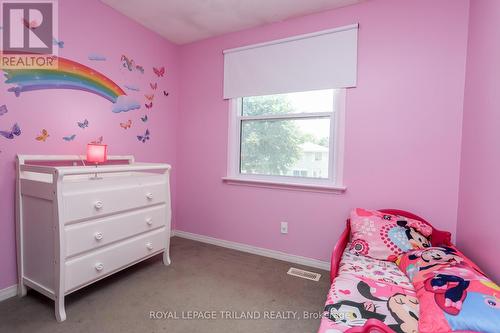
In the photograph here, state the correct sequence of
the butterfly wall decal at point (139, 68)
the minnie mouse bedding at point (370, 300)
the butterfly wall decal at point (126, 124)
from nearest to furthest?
the minnie mouse bedding at point (370, 300)
the butterfly wall decal at point (126, 124)
the butterfly wall decal at point (139, 68)

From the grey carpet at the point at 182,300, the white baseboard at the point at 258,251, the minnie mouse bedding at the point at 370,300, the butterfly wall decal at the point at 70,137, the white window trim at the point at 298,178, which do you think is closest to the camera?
the minnie mouse bedding at the point at 370,300

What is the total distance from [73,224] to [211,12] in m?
2.10

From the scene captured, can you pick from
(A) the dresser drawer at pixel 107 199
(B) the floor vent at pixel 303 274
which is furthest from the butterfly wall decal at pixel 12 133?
(B) the floor vent at pixel 303 274

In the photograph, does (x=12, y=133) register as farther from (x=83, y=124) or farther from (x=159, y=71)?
(x=159, y=71)

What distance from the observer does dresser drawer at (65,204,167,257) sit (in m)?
1.60

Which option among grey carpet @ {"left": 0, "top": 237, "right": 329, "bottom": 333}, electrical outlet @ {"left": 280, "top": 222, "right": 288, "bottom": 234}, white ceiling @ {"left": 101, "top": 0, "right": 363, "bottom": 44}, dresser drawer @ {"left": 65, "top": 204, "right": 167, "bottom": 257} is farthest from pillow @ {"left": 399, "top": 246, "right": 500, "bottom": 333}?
white ceiling @ {"left": 101, "top": 0, "right": 363, "bottom": 44}

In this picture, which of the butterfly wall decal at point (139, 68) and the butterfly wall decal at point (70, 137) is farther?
the butterfly wall decal at point (139, 68)

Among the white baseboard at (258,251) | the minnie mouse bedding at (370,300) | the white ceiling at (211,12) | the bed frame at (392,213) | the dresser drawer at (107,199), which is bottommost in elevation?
the white baseboard at (258,251)

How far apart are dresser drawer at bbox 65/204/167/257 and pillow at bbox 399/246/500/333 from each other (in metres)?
1.87

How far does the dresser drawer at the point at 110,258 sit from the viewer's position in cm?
161

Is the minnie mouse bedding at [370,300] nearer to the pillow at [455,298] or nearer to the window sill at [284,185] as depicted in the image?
the pillow at [455,298]

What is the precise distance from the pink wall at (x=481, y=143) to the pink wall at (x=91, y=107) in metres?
2.81

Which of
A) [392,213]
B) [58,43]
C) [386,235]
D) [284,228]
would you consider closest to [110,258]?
[284,228]

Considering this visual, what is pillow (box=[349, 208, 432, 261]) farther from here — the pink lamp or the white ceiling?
the pink lamp
